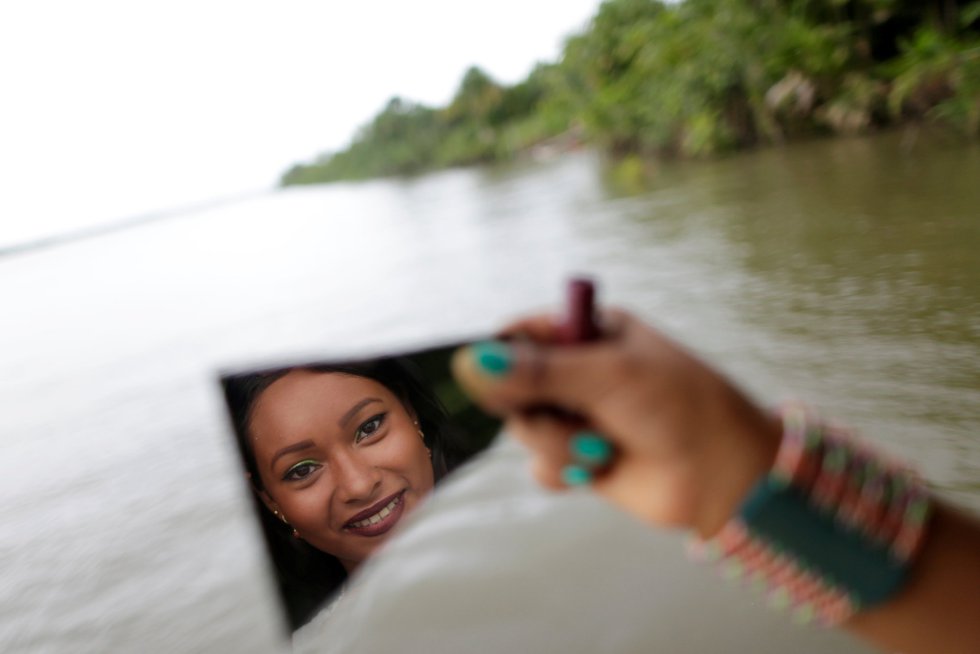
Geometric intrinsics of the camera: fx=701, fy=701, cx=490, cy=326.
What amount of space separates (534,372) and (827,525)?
0.99ft

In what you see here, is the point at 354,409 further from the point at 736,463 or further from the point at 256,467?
the point at 736,463

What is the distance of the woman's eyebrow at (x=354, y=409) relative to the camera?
117 centimetres

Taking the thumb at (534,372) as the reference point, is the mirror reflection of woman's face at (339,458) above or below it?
below

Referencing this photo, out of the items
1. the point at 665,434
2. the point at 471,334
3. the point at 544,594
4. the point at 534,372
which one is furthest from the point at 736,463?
the point at 544,594

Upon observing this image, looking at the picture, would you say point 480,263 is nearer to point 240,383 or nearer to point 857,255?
point 857,255

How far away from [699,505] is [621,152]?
18181 mm

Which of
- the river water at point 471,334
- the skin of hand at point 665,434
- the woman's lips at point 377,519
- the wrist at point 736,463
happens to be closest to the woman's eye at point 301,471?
the woman's lips at point 377,519

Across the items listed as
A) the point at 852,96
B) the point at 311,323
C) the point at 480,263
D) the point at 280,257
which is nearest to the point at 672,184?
the point at 852,96

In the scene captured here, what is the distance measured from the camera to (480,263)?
24.3 ft

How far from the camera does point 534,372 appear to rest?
620 mm

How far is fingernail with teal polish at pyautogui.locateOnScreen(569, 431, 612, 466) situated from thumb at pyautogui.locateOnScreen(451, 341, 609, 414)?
3 centimetres

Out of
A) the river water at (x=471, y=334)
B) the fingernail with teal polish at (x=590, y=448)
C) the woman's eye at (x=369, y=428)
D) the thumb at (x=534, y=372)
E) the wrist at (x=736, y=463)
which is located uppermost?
the thumb at (x=534, y=372)

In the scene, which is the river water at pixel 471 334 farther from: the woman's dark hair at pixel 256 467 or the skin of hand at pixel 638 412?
the skin of hand at pixel 638 412

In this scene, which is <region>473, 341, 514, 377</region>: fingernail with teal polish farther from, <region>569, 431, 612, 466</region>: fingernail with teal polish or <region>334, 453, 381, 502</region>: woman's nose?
<region>334, 453, 381, 502</region>: woman's nose
